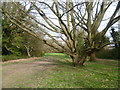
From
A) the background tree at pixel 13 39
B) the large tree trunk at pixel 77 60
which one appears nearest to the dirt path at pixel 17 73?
the large tree trunk at pixel 77 60

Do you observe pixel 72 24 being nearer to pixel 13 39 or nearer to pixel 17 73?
pixel 17 73

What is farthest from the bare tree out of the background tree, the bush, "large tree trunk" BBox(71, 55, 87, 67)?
the bush

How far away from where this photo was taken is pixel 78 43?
905cm

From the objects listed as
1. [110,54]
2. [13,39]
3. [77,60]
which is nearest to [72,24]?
[77,60]

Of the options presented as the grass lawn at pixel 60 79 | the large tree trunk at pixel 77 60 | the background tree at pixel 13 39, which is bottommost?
the grass lawn at pixel 60 79

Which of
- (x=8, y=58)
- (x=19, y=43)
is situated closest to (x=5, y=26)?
(x=19, y=43)

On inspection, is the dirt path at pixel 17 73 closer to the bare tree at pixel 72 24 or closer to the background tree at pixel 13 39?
the bare tree at pixel 72 24

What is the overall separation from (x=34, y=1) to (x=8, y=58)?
24.6 feet

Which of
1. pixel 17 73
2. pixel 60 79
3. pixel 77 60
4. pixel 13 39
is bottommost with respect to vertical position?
pixel 60 79

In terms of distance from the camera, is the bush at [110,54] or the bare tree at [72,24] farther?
the bush at [110,54]

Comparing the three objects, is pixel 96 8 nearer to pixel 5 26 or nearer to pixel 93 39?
pixel 93 39

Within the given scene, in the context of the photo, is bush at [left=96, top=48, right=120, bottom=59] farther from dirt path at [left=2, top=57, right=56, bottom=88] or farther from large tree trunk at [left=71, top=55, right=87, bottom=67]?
dirt path at [left=2, top=57, right=56, bottom=88]

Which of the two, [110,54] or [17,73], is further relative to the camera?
[110,54]

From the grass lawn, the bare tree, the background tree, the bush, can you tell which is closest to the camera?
the grass lawn
